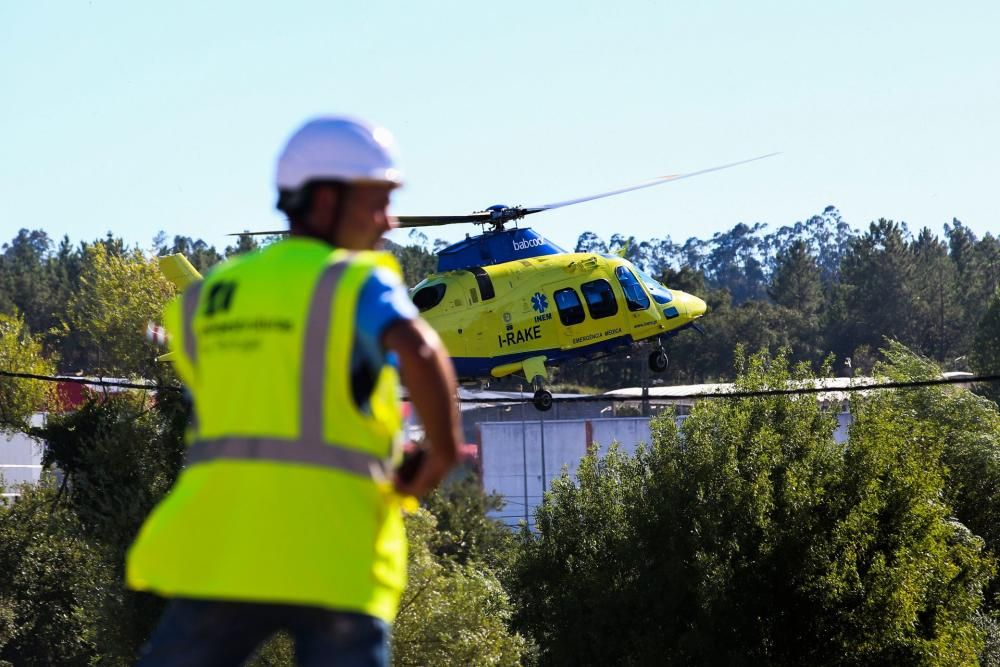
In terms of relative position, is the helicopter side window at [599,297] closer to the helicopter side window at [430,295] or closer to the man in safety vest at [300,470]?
the helicopter side window at [430,295]

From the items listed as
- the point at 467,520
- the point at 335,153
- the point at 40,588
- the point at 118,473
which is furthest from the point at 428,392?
the point at 467,520

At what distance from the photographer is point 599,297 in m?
27.3

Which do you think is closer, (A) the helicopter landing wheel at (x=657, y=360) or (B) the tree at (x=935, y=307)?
(A) the helicopter landing wheel at (x=657, y=360)

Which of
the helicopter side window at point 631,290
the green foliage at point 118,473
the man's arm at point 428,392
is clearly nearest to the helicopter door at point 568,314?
the helicopter side window at point 631,290

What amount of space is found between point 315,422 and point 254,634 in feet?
1.82

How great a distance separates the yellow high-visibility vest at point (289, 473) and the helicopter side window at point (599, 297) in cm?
2370

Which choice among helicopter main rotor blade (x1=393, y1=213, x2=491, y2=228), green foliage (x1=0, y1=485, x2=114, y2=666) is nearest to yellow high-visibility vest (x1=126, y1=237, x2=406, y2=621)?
helicopter main rotor blade (x1=393, y1=213, x2=491, y2=228)

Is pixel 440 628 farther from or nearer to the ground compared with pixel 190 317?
nearer to the ground

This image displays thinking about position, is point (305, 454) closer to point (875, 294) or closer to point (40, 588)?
point (40, 588)

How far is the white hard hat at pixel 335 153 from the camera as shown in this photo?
3.75 metres

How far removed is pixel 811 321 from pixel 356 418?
127 metres

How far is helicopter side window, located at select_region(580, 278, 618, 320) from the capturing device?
27250 mm

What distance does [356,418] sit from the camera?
3.56m

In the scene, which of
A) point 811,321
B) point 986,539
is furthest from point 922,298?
point 986,539
